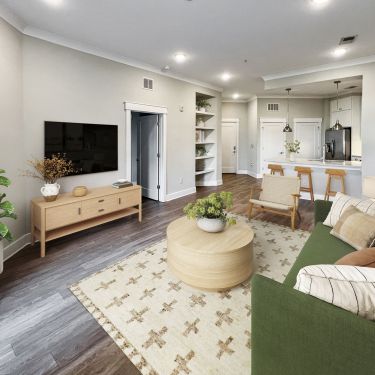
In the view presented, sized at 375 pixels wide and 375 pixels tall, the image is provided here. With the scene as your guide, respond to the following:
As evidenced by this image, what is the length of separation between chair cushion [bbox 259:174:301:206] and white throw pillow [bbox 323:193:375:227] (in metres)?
1.33

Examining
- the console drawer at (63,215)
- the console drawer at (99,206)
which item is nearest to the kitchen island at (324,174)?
the console drawer at (99,206)

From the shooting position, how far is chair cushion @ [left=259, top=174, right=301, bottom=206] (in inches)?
163

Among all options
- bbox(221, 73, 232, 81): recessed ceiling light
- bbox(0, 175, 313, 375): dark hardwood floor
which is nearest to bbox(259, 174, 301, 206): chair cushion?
bbox(0, 175, 313, 375): dark hardwood floor

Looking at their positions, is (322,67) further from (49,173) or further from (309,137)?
(49,173)

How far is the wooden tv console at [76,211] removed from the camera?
3076 millimetres

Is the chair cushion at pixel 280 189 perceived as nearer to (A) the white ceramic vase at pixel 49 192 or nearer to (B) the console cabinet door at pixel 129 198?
(B) the console cabinet door at pixel 129 198

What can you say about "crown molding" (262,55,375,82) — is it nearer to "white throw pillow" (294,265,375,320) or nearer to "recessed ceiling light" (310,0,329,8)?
"recessed ceiling light" (310,0,329,8)

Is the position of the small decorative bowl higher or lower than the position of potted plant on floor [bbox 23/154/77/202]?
lower

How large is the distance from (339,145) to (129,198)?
664 centimetres

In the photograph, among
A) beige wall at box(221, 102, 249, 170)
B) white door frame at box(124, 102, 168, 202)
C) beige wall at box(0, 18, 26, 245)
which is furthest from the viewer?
beige wall at box(221, 102, 249, 170)

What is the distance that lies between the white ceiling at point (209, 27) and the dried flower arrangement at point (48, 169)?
1.72m

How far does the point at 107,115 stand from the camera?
14.3 ft

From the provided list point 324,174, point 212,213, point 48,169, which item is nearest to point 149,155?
point 48,169

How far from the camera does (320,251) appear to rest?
211 cm
